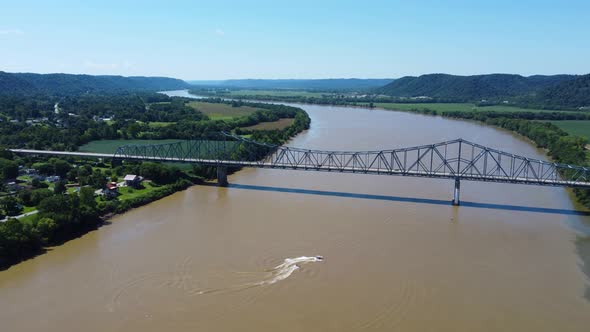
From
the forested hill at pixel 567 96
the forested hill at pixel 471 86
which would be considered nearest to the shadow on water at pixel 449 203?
the forested hill at pixel 567 96

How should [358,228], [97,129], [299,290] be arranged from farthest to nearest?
[97,129] < [358,228] < [299,290]

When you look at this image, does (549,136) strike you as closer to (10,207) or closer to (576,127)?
(576,127)

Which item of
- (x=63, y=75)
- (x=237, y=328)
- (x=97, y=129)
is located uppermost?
(x=63, y=75)

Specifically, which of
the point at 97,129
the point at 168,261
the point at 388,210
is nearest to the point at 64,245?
the point at 168,261

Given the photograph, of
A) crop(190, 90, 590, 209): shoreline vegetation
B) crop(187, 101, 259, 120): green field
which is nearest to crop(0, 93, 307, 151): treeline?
crop(187, 101, 259, 120): green field

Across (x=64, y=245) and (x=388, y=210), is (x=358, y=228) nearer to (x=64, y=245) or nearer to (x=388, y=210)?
(x=388, y=210)

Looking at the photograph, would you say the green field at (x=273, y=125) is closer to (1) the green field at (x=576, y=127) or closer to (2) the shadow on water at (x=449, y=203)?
(2) the shadow on water at (x=449, y=203)

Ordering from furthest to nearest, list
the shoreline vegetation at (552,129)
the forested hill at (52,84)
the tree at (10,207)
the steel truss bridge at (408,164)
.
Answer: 1. the forested hill at (52,84)
2. the shoreline vegetation at (552,129)
3. the steel truss bridge at (408,164)
4. the tree at (10,207)
